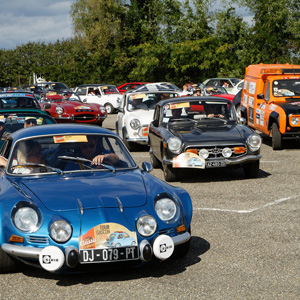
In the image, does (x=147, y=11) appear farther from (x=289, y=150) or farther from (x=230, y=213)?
(x=230, y=213)

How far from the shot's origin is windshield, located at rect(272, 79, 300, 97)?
50.9 ft

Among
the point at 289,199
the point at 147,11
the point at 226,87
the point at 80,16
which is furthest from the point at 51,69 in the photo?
the point at 289,199

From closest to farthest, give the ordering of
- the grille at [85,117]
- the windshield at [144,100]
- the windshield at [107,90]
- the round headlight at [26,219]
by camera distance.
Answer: the round headlight at [26,219] → the windshield at [144,100] → the grille at [85,117] → the windshield at [107,90]

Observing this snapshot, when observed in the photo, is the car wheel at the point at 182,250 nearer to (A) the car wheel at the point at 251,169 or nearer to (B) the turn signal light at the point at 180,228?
(B) the turn signal light at the point at 180,228

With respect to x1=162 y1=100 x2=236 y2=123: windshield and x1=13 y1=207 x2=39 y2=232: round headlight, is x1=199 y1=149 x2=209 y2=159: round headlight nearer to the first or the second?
x1=162 y1=100 x2=236 y2=123: windshield

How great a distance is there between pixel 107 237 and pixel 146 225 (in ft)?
1.25

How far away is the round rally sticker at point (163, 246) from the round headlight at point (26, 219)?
0.99 m

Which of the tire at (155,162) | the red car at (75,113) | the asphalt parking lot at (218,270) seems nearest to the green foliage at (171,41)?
the red car at (75,113)

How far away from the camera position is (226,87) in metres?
33.2

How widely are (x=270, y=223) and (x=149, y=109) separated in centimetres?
875

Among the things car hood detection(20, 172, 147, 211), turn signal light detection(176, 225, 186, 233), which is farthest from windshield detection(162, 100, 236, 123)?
turn signal light detection(176, 225, 186, 233)

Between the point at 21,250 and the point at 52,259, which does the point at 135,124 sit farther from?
the point at 52,259

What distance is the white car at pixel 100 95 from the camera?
3089cm

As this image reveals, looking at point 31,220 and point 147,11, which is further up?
point 147,11
